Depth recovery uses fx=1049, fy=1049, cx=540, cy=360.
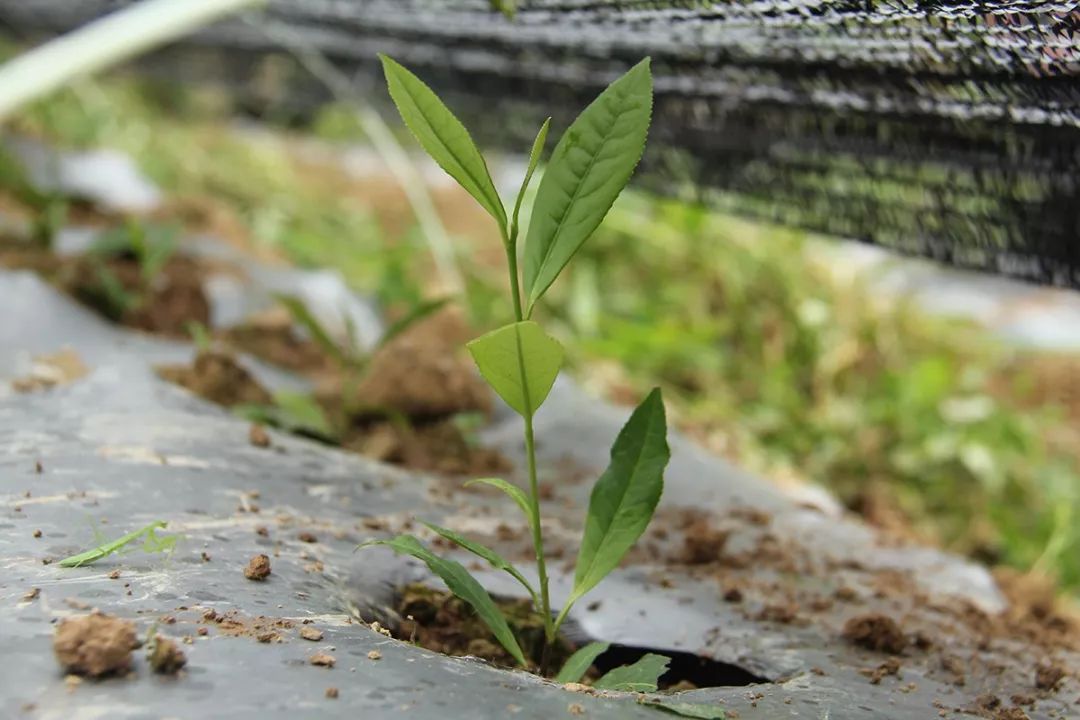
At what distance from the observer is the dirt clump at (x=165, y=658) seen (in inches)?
26.6

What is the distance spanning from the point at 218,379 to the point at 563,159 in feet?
2.66

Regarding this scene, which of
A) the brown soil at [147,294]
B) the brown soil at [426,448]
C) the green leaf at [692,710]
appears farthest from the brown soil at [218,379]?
the green leaf at [692,710]

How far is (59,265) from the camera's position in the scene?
1904 millimetres

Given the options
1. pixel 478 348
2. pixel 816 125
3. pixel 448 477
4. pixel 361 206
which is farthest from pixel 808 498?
pixel 361 206

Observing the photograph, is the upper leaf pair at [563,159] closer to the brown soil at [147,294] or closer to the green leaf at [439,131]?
the green leaf at [439,131]

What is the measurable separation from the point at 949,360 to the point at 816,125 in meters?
1.46

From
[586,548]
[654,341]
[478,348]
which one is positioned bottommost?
[654,341]

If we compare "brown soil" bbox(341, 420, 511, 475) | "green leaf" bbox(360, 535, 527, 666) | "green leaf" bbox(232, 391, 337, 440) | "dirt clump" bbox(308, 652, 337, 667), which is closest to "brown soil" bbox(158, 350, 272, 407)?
"green leaf" bbox(232, 391, 337, 440)

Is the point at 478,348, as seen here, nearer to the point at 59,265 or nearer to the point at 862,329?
the point at 59,265

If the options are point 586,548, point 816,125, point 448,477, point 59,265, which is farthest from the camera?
point 59,265

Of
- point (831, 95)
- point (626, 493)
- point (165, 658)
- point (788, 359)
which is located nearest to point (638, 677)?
point (626, 493)

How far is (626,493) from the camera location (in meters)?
0.93

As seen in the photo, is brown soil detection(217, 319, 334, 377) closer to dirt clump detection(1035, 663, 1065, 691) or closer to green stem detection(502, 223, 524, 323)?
green stem detection(502, 223, 524, 323)

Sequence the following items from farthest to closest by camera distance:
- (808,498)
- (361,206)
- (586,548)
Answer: (361,206) → (808,498) → (586,548)
